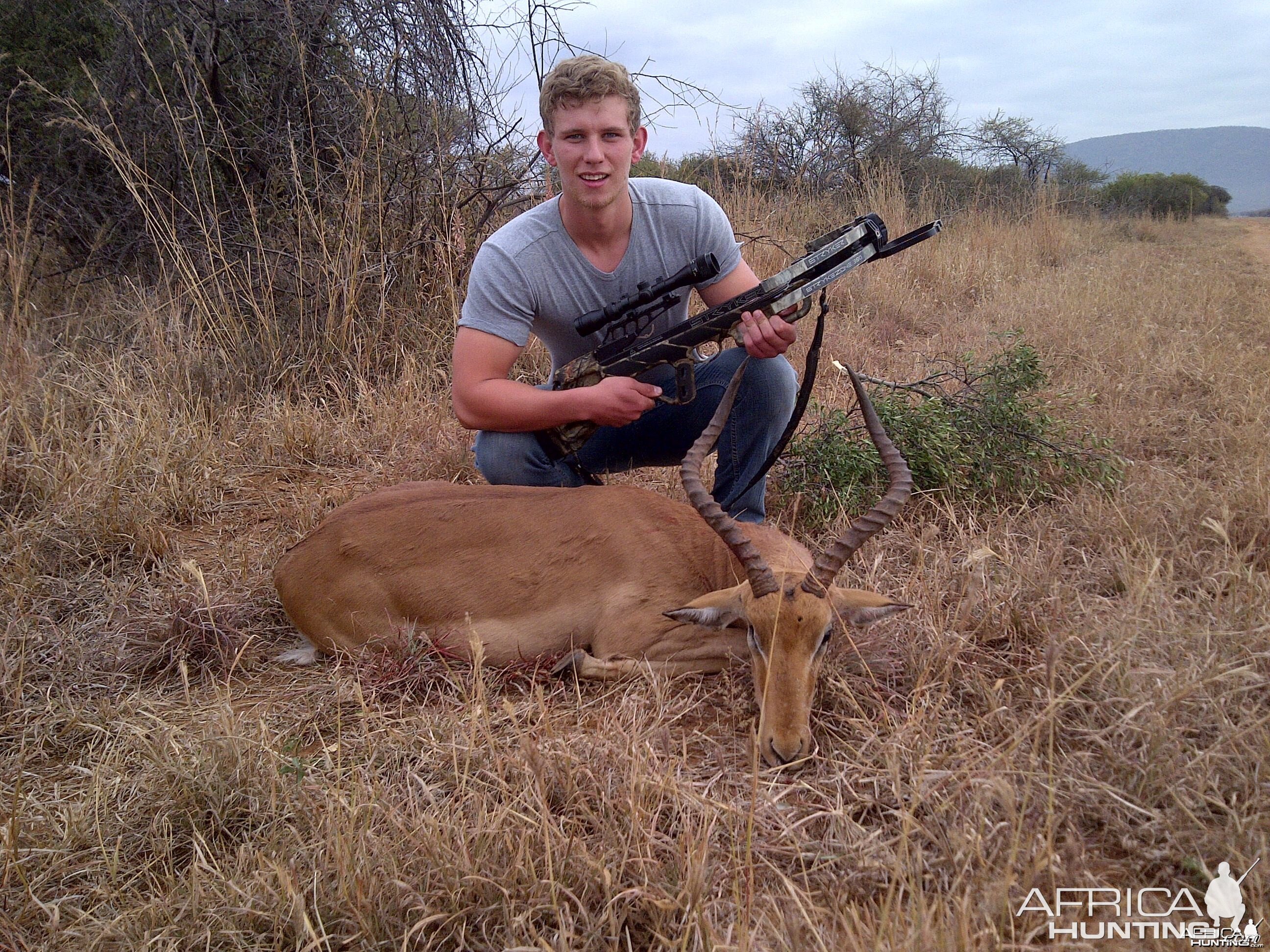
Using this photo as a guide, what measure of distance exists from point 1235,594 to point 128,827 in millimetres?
3445

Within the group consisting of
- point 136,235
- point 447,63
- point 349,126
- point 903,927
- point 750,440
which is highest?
point 447,63

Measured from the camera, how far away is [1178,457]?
4.26 m

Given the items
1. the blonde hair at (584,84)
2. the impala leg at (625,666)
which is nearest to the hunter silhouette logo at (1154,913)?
the impala leg at (625,666)

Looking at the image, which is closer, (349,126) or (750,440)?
(750,440)

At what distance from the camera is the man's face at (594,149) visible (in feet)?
11.4

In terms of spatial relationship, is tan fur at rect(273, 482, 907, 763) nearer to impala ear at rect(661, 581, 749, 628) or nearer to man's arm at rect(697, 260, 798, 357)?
impala ear at rect(661, 581, 749, 628)

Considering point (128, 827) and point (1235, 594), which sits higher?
point (1235, 594)

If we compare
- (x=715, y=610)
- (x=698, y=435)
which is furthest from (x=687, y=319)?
(x=715, y=610)

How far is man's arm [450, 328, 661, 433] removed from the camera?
3.51 meters

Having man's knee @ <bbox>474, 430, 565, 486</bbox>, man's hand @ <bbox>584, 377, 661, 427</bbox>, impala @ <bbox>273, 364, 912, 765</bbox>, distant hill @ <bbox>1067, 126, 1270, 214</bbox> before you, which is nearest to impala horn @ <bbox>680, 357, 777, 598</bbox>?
impala @ <bbox>273, 364, 912, 765</bbox>

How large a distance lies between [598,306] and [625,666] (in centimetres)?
177

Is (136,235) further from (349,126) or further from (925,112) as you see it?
(925,112)

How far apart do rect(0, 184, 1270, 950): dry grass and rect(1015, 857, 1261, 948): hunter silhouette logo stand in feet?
0.13

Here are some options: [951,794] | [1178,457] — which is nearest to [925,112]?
[1178,457]
